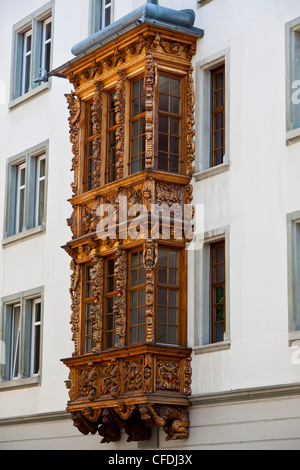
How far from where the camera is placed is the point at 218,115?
24.0m

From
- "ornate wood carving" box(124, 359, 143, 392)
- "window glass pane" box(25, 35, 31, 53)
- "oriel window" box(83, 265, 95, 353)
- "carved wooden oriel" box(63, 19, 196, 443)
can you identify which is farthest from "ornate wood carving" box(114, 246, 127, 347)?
"window glass pane" box(25, 35, 31, 53)

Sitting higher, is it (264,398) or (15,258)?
(15,258)

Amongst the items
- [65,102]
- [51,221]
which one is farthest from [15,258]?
[65,102]

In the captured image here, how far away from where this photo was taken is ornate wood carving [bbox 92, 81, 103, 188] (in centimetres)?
2530

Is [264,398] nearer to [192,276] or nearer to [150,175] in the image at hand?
[192,276]

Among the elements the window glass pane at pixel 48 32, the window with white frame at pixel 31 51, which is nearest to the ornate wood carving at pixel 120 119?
the window with white frame at pixel 31 51

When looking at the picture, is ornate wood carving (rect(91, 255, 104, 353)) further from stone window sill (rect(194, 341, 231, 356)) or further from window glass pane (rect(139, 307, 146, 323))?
stone window sill (rect(194, 341, 231, 356))

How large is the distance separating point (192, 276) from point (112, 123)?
4175 millimetres

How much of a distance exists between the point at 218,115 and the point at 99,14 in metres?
6.16

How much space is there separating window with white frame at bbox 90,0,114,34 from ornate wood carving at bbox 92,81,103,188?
335cm

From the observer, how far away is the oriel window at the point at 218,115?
23.8 m

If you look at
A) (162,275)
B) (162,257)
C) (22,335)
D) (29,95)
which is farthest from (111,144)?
(22,335)

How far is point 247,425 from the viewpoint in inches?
843
